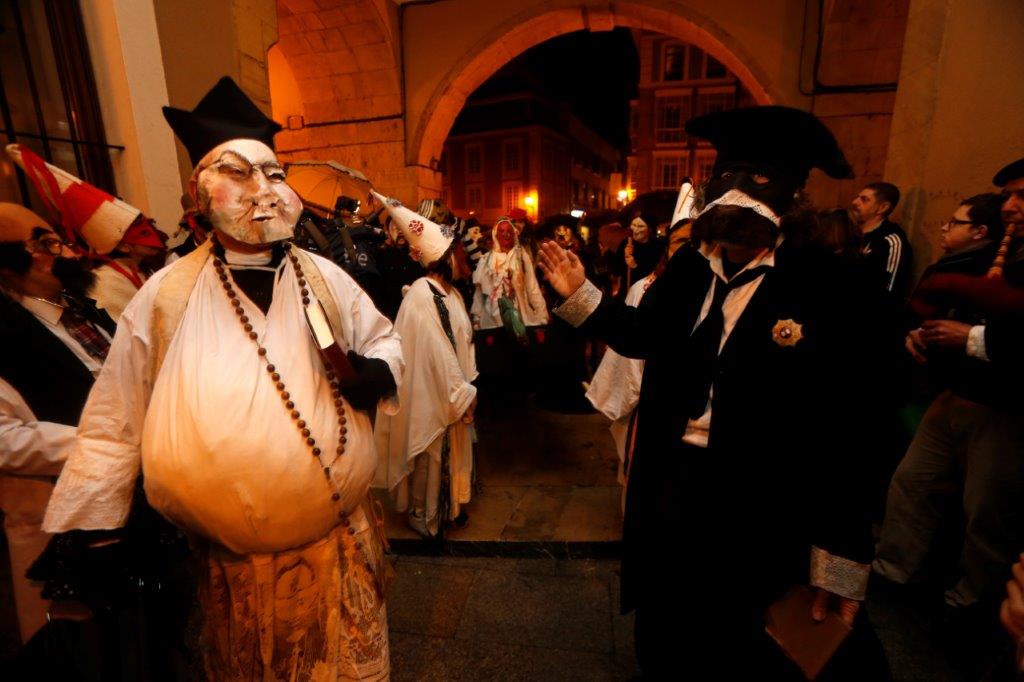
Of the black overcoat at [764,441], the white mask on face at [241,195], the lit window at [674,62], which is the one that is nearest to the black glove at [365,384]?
the white mask on face at [241,195]

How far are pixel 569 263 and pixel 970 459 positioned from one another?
7.77ft

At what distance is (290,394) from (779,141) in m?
1.96

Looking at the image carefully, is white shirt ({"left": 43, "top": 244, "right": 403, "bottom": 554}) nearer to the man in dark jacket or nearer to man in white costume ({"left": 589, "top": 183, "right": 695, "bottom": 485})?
man in white costume ({"left": 589, "top": 183, "right": 695, "bottom": 485})

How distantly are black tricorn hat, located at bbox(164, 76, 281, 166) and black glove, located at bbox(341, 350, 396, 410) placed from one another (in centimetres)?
90

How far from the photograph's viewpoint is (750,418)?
5.70 ft

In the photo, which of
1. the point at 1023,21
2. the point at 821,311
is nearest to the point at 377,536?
the point at 821,311

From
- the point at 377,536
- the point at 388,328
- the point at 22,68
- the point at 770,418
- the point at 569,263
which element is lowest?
the point at 377,536

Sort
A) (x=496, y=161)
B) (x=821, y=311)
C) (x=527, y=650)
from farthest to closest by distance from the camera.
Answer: (x=496, y=161), (x=527, y=650), (x=821, y=311)

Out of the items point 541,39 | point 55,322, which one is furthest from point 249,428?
point 541,39

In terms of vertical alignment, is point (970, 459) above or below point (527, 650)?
above

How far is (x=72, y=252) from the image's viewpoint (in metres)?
2.37

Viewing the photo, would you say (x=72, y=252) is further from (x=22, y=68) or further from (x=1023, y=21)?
(x=1023, y=21)

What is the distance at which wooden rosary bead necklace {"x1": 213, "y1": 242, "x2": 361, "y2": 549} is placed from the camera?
5.08 ft

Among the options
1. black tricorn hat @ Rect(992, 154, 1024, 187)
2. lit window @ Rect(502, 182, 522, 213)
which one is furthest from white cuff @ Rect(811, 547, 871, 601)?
lit window @ Rect(502, 182, 522, 213)
